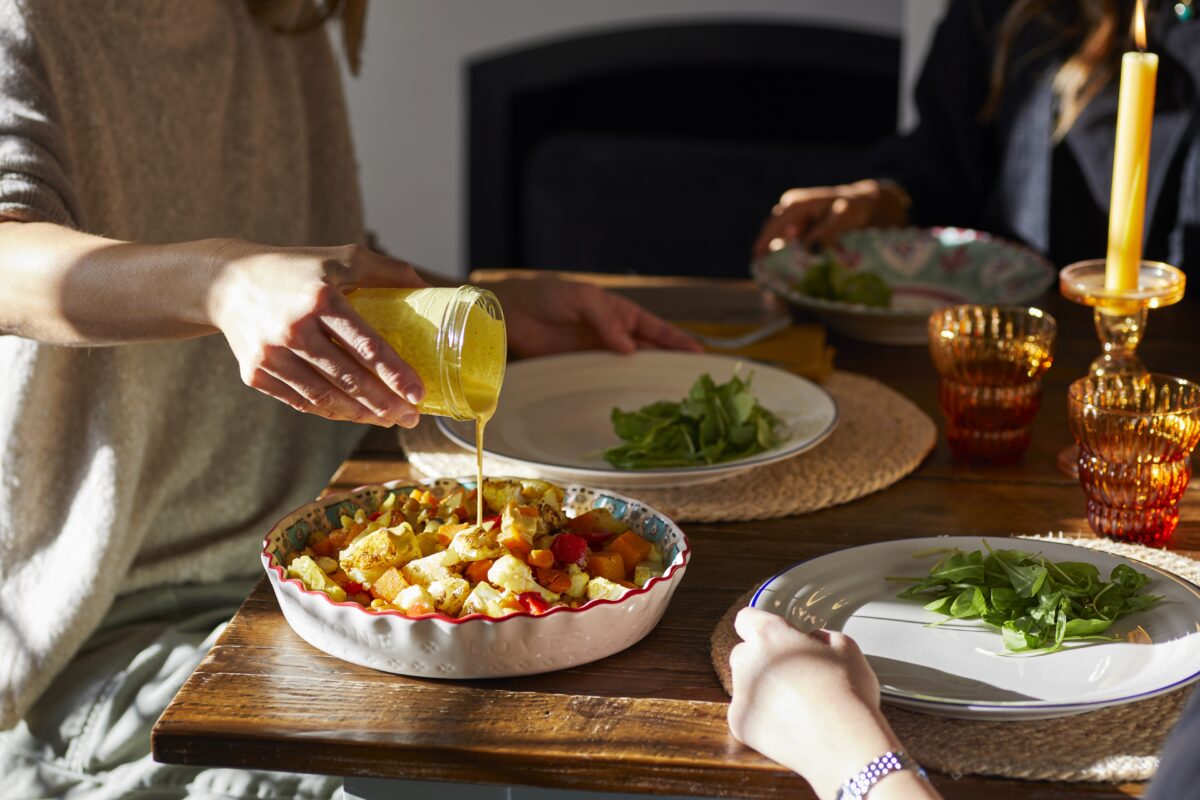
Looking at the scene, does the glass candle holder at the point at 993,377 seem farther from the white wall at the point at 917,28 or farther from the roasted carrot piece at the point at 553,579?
the white wall at the point at 917,28

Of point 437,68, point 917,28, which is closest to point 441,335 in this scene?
point 917,28

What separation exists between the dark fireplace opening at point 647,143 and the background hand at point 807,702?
3195 mm

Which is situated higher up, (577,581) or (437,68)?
(437,68)

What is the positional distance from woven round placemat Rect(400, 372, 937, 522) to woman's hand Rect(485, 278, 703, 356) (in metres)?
0.22

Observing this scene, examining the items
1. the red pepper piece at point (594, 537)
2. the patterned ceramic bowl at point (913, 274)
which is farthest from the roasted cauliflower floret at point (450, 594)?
the patterned ceramic bowl at point (913, 274)

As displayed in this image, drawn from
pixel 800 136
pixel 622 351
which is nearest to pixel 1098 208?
pixel 622 351

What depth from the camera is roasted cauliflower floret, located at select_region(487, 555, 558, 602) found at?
86 centimetres

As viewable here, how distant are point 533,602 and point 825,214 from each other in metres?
1.22

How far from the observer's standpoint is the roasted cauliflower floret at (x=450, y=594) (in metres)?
0.85

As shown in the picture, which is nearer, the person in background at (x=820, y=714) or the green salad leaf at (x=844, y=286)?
the person in background at (x=820, y=714)

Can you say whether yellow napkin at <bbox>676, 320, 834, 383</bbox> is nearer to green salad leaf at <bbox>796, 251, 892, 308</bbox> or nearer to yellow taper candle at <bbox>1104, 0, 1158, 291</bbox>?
green salad leaf at <bbox>796, 251, 892, 308</bbox>

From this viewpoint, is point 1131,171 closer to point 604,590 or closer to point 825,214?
point 604,590

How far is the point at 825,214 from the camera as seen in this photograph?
194 centimetres

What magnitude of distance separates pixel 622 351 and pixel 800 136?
2.75m
